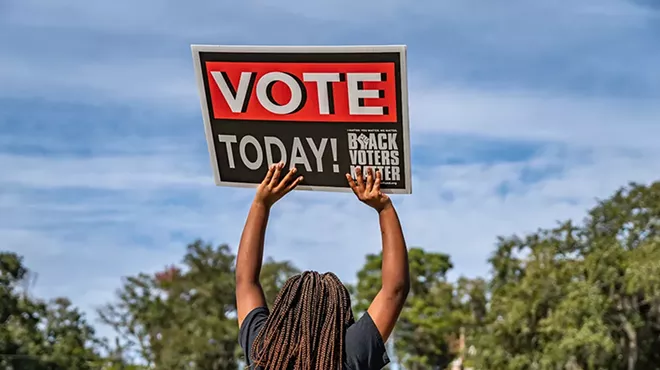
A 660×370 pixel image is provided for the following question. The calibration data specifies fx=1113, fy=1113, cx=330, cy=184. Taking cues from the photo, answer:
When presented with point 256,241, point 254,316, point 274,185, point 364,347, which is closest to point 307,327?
point 364,347

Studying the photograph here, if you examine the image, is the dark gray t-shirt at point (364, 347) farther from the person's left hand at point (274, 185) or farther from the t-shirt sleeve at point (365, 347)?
the person's left hand at point (274, 185)

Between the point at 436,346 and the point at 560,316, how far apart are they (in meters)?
34.6

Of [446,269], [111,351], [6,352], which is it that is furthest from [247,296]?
[446,269]

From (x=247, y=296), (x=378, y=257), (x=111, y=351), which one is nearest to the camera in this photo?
(x=247, y=296)

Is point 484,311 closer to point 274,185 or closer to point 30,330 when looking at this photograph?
point 30,330

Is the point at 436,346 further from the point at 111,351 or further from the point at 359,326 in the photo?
the point at 359,326

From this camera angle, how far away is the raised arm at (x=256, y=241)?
3.84m

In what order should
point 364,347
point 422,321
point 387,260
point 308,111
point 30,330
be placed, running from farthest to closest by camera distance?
point 422,321
point 30,330
point 308,111
point 387,260
point 364,347

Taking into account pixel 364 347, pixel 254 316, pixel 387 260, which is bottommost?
pixel 364 347

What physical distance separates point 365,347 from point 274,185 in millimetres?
826

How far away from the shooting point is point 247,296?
151 inches

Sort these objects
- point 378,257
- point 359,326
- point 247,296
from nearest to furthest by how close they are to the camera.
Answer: point 359,326
point 247,296
point 378,257

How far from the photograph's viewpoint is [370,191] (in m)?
3.86

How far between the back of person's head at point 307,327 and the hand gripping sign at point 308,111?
53 cm
